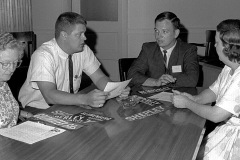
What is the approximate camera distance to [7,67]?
1989 millimetres

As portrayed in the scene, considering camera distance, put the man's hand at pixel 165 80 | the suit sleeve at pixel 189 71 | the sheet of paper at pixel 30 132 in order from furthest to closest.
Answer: the suit sleeve at pixel 189 71
the man's hand at pixel 165 80
the sheet of paper at pixel 30 132

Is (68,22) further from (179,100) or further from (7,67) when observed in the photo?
(179,100)

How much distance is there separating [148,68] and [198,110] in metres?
1.43

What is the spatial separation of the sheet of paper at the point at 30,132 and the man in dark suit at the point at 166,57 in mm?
1537

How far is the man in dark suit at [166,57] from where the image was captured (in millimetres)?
3395

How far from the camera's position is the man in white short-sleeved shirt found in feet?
8.35

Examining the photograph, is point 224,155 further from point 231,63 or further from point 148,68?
point 148,68

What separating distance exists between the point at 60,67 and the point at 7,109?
87cm

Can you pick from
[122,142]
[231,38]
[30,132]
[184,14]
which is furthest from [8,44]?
[184,14]

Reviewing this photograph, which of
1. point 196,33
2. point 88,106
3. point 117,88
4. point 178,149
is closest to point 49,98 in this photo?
point 88,106

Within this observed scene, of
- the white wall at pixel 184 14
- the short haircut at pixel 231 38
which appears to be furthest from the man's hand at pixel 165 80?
the white wall at pixel 184 14

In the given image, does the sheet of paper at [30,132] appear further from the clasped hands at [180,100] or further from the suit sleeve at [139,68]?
the suit sleeve at [139,68]

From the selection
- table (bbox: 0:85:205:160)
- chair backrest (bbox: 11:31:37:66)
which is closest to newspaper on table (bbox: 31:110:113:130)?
table (bbox: 0:85:205:160)

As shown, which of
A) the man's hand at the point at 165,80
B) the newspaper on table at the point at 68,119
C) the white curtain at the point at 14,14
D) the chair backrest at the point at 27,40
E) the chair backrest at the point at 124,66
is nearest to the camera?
the newspaper on table at the point at 68,119
